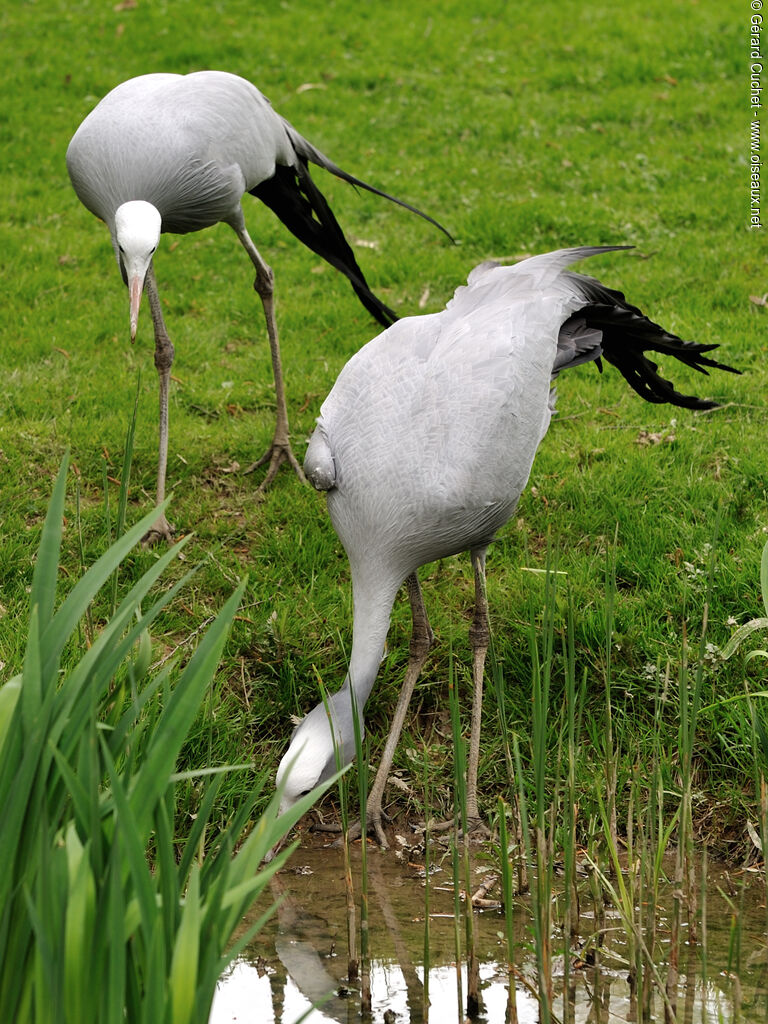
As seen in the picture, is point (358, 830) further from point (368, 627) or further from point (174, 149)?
point (174, 149)

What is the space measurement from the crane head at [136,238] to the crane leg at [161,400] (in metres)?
0.25

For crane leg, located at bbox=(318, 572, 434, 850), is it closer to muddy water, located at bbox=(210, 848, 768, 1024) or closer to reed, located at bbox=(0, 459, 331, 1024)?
muddy water, located at bbox=(210, 848, 768, 1024)

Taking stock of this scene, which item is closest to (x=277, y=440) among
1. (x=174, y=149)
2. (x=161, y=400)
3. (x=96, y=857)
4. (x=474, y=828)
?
(x=161, y=400)

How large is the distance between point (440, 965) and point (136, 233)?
2546 millimetres

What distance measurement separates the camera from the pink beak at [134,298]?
3869mm

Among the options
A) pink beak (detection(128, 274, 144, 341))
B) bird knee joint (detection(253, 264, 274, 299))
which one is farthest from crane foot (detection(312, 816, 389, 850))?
bird knee joint (detection(253, 264, 274, 299))

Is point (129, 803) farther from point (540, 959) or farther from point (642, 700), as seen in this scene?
point (642, 700)

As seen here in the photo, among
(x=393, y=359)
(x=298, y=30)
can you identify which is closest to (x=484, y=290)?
(x=393, y=359)

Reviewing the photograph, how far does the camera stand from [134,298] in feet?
12.9

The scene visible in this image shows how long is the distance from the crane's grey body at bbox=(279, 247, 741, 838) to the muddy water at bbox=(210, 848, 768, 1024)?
40cm

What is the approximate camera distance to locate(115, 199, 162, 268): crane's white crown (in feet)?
13.2

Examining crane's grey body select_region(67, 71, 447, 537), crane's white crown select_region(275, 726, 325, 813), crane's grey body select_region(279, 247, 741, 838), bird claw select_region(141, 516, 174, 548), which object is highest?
crane's grey body select_region(67, 71, 447, 537)

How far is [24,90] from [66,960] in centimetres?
812

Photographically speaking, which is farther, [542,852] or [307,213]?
[307,213]
